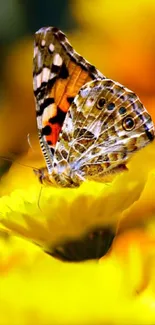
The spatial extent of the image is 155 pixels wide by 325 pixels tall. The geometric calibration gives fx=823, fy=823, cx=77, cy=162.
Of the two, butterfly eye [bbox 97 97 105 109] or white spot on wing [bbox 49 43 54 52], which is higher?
white spot on wing [bbox 49 43 54 52]

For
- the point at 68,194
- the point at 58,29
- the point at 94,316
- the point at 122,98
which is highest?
the point at 58,29

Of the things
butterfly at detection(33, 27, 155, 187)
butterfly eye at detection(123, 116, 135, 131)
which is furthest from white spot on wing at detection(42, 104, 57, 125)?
butterfly eye at detection(123, 116, 135, 131)

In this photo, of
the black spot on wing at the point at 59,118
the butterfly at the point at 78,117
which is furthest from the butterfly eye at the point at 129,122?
the black spot on wing at the point at 59,118

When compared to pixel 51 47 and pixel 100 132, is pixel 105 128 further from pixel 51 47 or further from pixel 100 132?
pixel 51 47

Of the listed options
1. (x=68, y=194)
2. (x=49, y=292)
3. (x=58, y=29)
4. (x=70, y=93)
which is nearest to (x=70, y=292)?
(x=49, y=292)

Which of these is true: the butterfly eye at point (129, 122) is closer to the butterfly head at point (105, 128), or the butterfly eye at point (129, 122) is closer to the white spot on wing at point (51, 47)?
the butterfly head at point (105, 128)

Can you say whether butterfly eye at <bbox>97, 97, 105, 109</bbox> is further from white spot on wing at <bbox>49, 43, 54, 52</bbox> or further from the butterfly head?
white spot on wing at <bbox>49, 43, 54, 52</bbox>

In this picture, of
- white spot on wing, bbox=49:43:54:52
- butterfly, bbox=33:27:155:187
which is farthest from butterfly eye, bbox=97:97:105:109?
white spot on wing, bbox=49:43:54:52

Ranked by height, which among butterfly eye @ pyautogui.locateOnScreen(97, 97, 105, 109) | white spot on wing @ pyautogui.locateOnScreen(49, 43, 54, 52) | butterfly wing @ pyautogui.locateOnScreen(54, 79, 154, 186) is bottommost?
butterfly wing @ pyautogui.locateOnScreen(54, 79, 154, 186)

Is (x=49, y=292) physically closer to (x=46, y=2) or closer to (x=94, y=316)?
(x=94, y=316)
